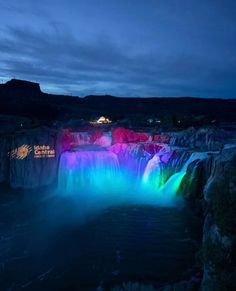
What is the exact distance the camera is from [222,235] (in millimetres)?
7457

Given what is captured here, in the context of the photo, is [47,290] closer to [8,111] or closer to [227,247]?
[227,247]

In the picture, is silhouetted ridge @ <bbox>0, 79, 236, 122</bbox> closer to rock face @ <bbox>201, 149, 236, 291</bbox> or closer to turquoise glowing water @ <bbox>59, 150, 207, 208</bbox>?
turquoise glowing water @ <bbox>59, 150, 207, 208</bbox>

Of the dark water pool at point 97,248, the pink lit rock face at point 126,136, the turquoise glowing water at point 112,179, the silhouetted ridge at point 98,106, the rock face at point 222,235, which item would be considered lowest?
the dark water pool at point 97,248

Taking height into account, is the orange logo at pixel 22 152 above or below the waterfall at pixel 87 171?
above

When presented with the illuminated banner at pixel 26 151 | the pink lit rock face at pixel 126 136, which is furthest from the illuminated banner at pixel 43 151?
the pink lit rock face at pixel 126 136

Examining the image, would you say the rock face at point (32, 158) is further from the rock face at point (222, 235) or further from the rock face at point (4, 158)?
the rock face at point (222, 235)

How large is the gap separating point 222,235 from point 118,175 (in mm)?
22614

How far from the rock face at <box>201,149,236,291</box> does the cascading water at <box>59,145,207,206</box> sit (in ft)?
49.8

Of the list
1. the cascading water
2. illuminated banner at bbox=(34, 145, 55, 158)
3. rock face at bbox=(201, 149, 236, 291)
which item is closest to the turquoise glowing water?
the cascading water

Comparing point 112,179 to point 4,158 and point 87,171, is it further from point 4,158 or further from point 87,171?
point 4,158

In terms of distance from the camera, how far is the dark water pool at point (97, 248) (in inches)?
492

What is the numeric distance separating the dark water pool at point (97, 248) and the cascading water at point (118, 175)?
338 cm

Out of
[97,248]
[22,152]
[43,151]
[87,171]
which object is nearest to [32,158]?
[22,152]

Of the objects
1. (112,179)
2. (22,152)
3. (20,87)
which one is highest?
(20,87)
